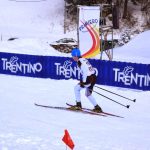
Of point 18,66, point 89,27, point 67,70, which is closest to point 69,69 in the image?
point 67,70

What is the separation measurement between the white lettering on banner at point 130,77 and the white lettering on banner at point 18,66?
3811 millimetres

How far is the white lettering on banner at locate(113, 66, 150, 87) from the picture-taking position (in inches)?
683

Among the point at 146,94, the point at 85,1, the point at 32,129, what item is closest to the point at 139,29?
the point at 85,1

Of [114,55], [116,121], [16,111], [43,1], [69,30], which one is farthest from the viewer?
[43,1]

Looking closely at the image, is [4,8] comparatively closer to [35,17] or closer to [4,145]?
[35,17]

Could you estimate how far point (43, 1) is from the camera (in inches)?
1800

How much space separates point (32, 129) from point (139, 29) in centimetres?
2958

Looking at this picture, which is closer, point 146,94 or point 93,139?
point 93,139

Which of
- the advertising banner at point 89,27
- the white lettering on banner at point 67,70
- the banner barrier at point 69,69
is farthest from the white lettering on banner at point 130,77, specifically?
the advertising banner at point 89,27

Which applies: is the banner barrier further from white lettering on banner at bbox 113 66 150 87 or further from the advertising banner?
the advertising banner

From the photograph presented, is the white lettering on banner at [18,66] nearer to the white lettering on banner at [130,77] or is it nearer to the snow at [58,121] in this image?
the snow at [58,121]

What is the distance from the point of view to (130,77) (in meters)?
17.7

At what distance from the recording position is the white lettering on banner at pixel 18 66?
20.0 metres

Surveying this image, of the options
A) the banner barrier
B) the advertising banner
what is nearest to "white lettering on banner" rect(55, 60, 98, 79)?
the banner barrier
